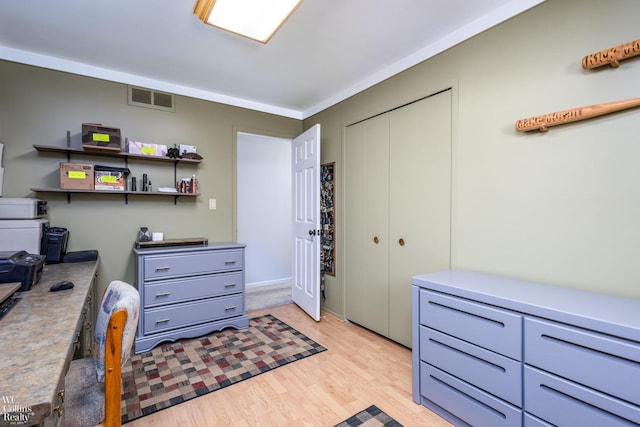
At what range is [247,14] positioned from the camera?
1818 millimetres

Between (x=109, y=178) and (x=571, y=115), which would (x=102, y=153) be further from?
(x=571, y=115)

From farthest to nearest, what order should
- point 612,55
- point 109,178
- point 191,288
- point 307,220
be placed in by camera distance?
point 307,220 → point 191,288 → point 109,178 → point 612,55

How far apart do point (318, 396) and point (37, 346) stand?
1543mm

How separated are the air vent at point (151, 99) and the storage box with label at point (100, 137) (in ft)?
1.54

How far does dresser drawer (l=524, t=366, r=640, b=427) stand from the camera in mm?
1112

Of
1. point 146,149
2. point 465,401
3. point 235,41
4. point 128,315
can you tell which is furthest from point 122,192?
point 465,401

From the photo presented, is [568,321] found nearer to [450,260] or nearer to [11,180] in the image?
[450,260]

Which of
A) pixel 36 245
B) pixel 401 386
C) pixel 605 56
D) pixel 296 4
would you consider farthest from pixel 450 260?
pixel 36 245

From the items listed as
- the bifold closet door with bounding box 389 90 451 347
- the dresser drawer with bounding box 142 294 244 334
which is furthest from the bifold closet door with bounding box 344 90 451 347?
the dresser drawer with bounding box 142 294 244 334

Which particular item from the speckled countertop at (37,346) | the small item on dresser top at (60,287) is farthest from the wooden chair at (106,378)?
the small item on dresser top at (60,287)

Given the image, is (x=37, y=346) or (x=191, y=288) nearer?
(x=37, y=346)

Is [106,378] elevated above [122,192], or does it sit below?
below

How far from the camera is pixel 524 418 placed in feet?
4.45

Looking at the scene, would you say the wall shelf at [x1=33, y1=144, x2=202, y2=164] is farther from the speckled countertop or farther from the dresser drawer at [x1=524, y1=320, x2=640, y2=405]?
the dresser drawer at [x1=524, y1=320, x2=640, y2=405]
